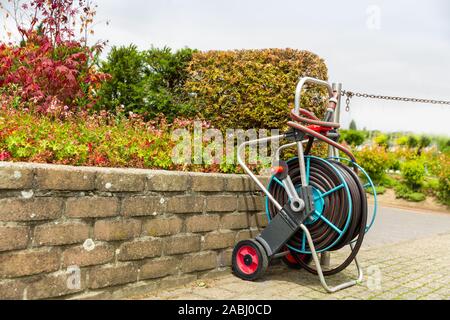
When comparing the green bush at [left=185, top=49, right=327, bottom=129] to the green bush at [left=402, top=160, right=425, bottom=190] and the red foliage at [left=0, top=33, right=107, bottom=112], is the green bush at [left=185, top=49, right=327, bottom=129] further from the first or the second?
the green bush at [left=402, top=160, right=425, bottom=190]

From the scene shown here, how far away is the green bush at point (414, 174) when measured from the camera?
15375 millimetres

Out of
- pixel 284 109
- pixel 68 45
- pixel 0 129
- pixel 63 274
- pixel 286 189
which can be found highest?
pixel 68 45

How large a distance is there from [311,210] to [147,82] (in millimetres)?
3845

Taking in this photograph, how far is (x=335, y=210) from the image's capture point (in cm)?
415

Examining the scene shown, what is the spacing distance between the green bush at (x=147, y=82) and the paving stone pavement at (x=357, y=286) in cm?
306

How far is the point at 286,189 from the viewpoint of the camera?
14.1ft

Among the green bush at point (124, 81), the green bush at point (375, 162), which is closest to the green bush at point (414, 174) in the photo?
the green bush at point (375, 162)

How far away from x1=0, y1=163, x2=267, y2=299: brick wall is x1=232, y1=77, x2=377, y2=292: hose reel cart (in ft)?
1.23

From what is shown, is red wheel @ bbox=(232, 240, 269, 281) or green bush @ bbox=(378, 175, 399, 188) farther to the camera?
green bush @ bbox=(378, 175, 399, 188)

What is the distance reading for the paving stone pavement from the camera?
4102 mm

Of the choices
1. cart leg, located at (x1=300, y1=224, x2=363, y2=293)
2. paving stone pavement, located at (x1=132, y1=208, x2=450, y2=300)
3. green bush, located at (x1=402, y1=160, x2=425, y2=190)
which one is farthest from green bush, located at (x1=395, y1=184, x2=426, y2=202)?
cart leg, located at (x1=300, y1=224, x2=363, y2=293)
